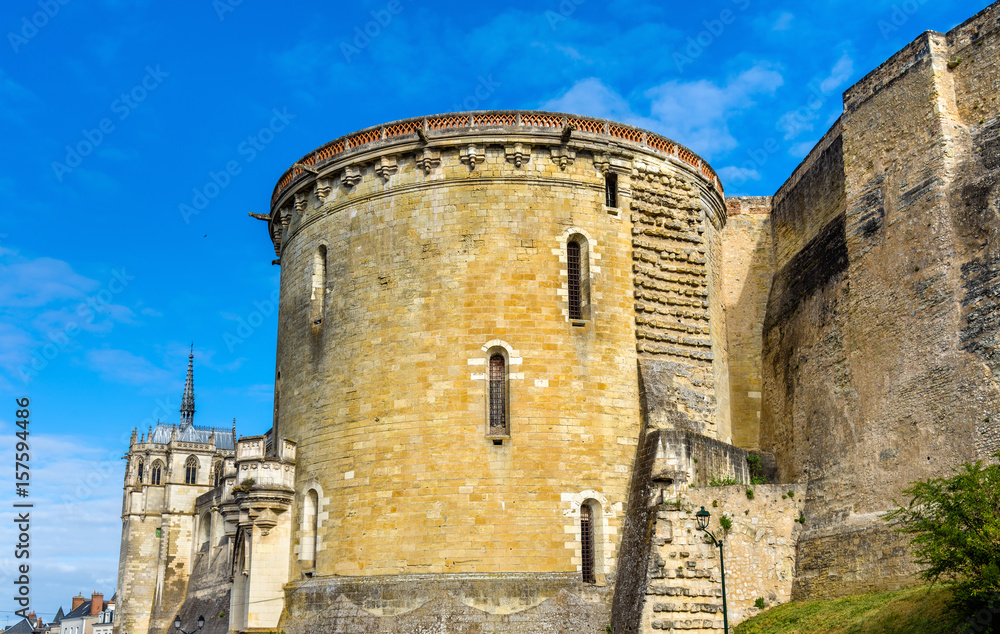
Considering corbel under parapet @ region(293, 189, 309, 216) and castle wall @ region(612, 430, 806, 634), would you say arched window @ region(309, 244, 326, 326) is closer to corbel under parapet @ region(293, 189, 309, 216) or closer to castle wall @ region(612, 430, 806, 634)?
corbel under parapet @ region(293, 189, 309, 216)

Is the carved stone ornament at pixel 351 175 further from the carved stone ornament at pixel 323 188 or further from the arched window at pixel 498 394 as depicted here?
the arched window at pixel 498 394

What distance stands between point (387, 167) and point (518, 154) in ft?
10.7

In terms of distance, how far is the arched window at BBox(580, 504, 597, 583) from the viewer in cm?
1964

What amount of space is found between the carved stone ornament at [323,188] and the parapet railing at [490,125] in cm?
48

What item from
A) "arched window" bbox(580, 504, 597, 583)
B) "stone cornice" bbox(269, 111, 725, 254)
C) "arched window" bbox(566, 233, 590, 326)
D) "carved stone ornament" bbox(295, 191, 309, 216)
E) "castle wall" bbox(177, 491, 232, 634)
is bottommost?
"castle wall" bbox(177, 491, 232, 634)

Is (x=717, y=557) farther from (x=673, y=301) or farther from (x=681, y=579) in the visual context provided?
(x=673, y=301)

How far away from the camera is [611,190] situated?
22.5m

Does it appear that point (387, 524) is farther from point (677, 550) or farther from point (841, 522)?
point (841, 522)

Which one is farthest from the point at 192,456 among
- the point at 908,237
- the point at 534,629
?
the point at 908,237

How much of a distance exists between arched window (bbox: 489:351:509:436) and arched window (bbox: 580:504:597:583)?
8.21 feet

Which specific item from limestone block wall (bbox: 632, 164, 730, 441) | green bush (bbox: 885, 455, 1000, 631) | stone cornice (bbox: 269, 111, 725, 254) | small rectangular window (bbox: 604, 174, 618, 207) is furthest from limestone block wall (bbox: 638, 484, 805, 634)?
stone cornice (bbox: 269, 111, 725, 254)

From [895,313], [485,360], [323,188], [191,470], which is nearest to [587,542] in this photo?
[485,360]

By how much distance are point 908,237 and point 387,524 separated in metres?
12.7

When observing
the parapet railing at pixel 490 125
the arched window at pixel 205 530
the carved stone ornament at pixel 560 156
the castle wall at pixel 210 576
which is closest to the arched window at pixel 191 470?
the castle wall at pixel 210 576
